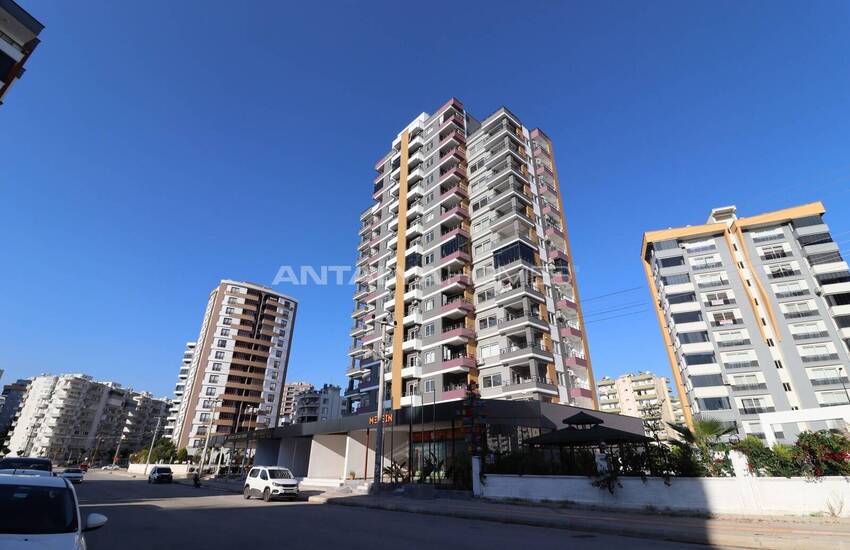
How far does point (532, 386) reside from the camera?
3578 centimetres

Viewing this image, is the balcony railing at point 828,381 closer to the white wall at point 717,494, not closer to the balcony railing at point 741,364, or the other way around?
the balcony railing at point 741,364

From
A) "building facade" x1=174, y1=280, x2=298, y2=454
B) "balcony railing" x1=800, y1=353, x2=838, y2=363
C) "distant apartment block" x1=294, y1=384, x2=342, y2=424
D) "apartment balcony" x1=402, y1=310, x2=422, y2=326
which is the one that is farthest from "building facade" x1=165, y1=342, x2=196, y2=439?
"balcony railing" x1=800, y1=353, x2=838, y2=363

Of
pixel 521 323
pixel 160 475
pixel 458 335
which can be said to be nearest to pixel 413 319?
pixel 458 335

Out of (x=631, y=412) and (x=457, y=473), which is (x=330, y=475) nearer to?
(x=457, y=473)

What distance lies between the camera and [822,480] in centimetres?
1276

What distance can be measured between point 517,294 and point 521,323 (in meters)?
3.02

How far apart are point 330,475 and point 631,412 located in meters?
107

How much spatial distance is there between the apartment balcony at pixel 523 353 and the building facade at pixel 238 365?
218ft

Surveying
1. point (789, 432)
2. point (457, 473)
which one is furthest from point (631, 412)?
point (457, 473)

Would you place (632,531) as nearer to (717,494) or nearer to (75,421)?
(717,494)

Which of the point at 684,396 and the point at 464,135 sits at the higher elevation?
the point at 464,135

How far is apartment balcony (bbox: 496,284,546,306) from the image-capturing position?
132ft


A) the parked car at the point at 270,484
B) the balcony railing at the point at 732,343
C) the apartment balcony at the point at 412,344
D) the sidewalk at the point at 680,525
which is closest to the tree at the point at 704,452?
the sidewalk at the point at 680,525

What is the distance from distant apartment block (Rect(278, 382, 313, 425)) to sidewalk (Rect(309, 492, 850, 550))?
13894cm
